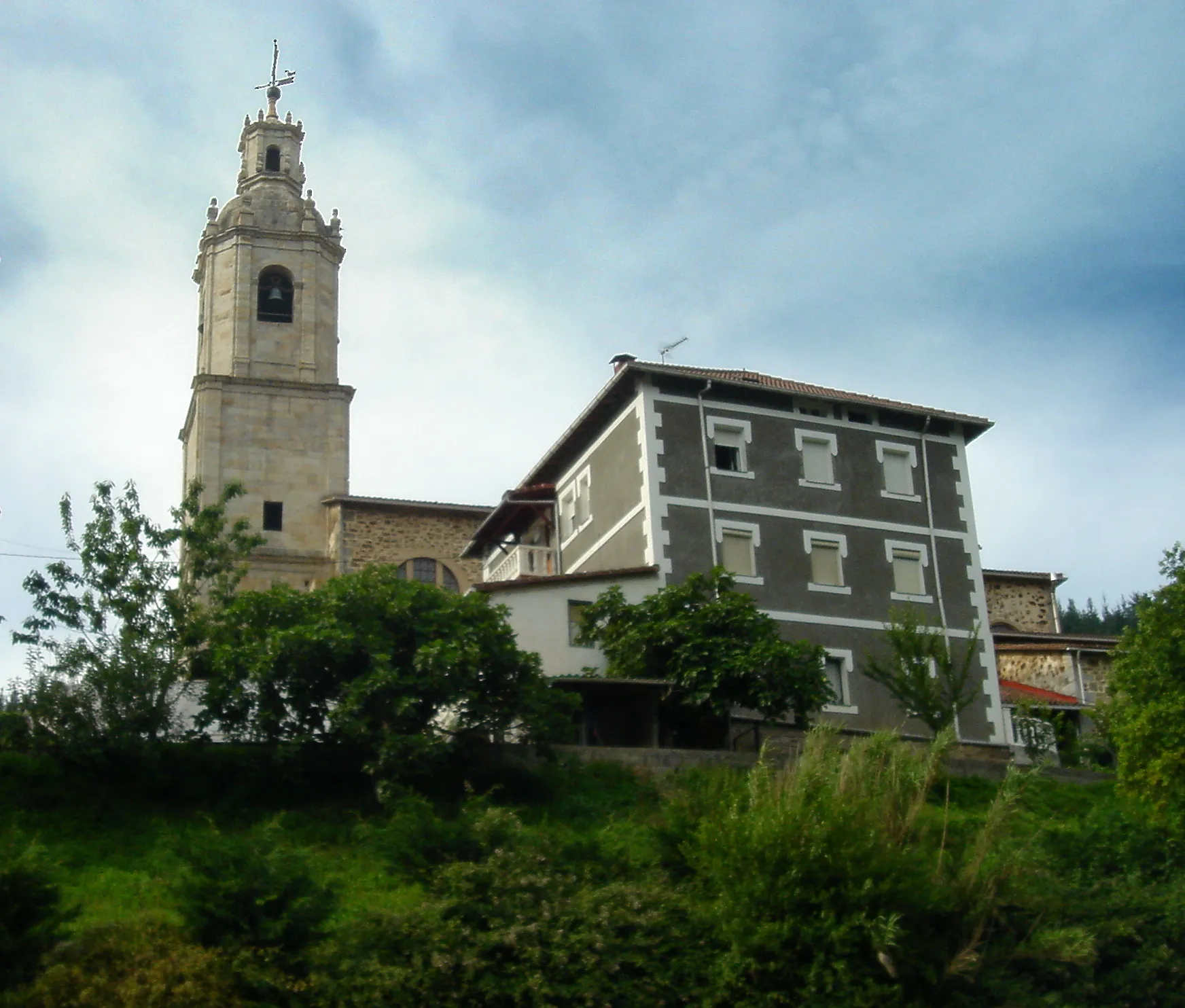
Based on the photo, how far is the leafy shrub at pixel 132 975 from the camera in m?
16.3

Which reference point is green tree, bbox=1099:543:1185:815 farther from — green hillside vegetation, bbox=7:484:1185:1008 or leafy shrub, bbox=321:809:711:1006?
leafy shrub, bbox=321:809:711:1006

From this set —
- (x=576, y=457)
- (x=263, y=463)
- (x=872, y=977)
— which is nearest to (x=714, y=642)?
(x=576, y=457)

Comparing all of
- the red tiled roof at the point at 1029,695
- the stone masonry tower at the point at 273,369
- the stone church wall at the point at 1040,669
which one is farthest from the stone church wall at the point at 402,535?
the red tiled roof at the point at 1029,695

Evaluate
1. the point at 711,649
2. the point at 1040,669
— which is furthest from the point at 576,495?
the point at 1040,669

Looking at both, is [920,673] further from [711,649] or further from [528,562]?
[528,562]

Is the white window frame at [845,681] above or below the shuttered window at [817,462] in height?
below

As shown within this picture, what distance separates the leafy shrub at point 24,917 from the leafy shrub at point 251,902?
4.33 feet

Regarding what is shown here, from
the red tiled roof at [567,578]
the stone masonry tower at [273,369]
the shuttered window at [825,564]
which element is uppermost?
the stone masonry tower at [273,369]

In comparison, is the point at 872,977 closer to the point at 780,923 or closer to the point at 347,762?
the point at 780,923

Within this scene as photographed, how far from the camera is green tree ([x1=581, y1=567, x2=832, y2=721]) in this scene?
102ft

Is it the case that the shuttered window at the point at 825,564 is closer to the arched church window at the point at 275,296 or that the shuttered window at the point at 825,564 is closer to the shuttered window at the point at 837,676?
the shuttered window at the point at 837,676

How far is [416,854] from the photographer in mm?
20406

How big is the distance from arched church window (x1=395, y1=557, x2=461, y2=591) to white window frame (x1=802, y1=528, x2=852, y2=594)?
14467mm

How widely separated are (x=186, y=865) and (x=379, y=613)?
343 inches
